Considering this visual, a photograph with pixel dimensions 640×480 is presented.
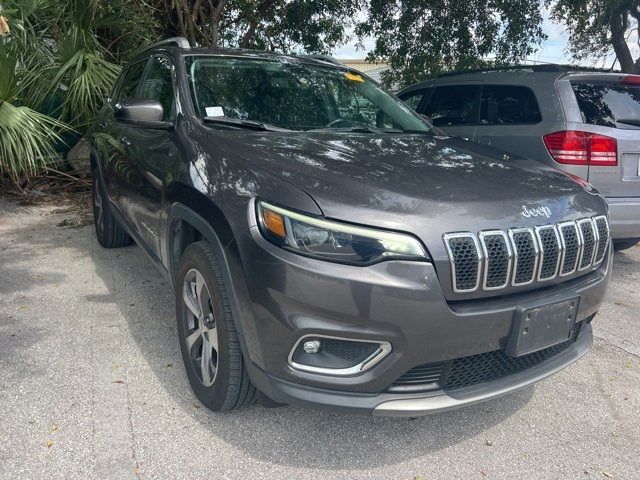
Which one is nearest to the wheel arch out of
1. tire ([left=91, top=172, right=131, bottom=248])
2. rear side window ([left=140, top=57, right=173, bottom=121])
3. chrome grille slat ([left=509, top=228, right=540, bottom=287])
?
rear side window ([left=140, top=57, right=173, bottom=121])

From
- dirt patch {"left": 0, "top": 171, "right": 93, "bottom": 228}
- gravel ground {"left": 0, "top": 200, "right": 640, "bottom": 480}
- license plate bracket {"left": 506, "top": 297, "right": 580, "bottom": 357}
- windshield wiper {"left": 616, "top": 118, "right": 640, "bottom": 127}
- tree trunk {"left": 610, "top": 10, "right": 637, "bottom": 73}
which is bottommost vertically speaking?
dirt patch {"left": 0, "top": 171, "right": 93, "bottom": 228}

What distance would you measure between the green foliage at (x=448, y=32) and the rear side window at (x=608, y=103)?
6426mm

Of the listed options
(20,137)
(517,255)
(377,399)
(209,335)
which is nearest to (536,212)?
(517,255)

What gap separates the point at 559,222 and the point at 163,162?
2.02 metres

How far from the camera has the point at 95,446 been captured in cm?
249

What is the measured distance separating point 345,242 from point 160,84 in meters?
2.26

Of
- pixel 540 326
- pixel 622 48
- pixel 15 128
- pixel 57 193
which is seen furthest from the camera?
pixel 622 48

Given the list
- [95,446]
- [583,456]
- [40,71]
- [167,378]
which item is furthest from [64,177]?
[583,456]

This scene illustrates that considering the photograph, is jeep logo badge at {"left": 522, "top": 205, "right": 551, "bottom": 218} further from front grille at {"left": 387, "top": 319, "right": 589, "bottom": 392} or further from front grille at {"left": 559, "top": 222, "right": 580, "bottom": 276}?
front grille at {"left": 387, "top": 319, "right": 589, "bottom": 392}

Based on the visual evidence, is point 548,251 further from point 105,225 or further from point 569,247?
point 105,225

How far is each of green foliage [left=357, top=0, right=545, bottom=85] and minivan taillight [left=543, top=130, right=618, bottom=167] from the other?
6928 millimetres

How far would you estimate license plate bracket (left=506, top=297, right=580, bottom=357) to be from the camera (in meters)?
2.26

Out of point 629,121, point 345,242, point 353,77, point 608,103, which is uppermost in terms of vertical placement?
point 353,77

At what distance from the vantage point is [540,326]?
2322 mm
